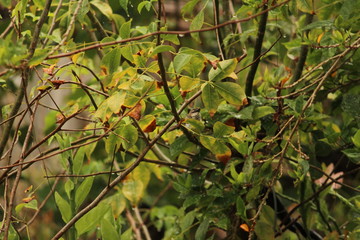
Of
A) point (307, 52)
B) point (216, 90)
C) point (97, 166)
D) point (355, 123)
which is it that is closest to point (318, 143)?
point (355, 123)

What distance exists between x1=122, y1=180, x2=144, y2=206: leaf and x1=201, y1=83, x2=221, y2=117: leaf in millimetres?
501

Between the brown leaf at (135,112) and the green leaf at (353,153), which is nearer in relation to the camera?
the brown leaf at (135,112)

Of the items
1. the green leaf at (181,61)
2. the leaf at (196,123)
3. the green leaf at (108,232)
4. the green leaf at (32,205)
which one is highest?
the green leaf at (181,61)

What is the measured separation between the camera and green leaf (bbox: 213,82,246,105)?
3.75 feet

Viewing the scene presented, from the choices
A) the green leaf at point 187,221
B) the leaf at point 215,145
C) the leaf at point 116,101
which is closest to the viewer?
the leaf at point 116,101

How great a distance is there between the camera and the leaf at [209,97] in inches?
45.4

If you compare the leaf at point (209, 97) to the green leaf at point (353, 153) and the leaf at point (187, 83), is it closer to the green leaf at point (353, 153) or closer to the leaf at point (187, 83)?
the leaf at point (187, 83)

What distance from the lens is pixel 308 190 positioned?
4.87 feet

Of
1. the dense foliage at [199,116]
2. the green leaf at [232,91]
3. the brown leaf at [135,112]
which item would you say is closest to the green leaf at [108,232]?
the dense foliage at [199,116]

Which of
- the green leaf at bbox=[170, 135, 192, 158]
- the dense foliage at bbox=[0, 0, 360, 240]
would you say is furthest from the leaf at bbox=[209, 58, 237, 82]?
the green leaf at bbox=[170, 135, 192, 158]

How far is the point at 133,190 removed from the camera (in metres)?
1.60

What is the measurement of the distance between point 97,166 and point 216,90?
894 millimetres

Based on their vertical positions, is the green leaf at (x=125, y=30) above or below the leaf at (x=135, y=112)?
above

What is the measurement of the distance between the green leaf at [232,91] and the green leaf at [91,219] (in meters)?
0.33
